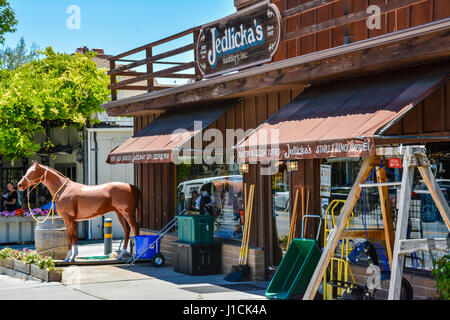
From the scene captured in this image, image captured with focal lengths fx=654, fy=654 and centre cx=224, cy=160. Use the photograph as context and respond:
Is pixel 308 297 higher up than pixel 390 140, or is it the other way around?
pixel 390 140

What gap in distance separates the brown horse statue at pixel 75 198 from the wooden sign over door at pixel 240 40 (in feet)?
11.8

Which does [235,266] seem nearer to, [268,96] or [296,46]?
[268,96]

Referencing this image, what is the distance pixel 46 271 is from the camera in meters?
11.5

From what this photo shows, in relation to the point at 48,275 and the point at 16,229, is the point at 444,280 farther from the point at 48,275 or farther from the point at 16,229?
the point at 16,229

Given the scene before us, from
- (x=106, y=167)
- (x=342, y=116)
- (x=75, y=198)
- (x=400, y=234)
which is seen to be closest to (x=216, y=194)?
(x=75, y=198)

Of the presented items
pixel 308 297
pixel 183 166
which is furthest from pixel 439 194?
pixel 183 166

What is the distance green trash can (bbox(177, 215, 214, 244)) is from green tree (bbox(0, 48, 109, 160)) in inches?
332

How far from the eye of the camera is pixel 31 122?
1994cm

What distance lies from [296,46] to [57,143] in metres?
13.2

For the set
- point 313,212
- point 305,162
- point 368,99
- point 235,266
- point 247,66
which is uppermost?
point 247,66

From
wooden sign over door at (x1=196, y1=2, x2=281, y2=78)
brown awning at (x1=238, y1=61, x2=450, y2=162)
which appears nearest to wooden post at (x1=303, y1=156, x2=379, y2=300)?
brown awning at (x1=238, y1=61, x2=450, y2=162)

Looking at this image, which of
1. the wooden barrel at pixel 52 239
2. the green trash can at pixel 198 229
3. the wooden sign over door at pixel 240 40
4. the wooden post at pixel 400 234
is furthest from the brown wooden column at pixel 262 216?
the wooden post at pixel 400 234

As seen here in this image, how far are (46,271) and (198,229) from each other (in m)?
2.85

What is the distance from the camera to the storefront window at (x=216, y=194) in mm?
12766
